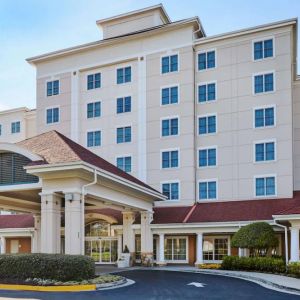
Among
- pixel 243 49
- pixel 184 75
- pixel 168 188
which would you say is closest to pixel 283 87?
pixel 243 49

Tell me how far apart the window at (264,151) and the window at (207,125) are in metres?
3.54

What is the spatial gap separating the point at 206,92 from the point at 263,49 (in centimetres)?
506

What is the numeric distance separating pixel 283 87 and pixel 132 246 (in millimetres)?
14990

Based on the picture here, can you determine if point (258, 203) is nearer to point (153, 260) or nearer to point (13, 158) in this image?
point (153, 260)

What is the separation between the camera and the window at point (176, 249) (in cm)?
3572

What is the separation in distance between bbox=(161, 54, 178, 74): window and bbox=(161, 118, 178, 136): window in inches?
151

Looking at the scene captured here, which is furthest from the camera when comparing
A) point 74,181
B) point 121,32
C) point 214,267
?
point 121,32

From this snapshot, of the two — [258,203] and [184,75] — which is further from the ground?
[184,75]

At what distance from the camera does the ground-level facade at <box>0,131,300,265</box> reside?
72.8 ft

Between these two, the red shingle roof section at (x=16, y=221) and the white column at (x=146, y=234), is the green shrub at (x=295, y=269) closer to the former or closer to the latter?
the white column at (x=146, y=234)

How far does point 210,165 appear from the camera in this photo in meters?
36.5

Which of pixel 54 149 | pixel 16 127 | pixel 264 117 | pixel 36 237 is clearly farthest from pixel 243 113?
pixel 16 127

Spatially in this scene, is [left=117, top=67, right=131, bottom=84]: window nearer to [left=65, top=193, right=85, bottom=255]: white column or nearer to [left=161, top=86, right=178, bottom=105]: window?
[left=161, top=86, right=178, bottom=105]: window

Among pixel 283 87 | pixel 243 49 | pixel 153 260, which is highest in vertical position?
pixel 243 49
